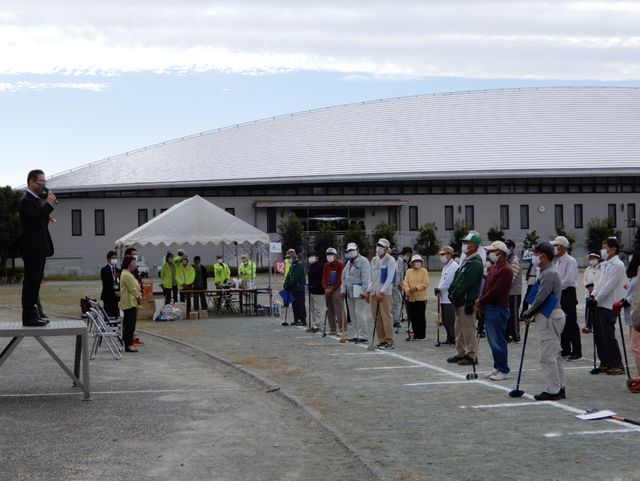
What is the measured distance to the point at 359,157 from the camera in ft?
202

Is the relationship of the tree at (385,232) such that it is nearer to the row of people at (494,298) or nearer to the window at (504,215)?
the window at (504,215)

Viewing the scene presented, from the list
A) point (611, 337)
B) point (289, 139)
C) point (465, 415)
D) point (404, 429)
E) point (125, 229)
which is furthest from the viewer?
point (289, 139)

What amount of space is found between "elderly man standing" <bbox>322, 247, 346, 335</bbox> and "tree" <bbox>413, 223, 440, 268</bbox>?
127 ft

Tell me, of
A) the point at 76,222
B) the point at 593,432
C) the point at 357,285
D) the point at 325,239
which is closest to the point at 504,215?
the point at 325,239

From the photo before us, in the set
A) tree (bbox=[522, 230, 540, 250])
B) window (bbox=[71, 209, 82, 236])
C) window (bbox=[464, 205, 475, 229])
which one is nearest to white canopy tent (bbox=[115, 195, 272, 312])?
window (bbox=[71, 209, 82, 236])

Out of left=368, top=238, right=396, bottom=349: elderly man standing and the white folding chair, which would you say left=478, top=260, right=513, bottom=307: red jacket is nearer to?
left=368, top=238, right=396, bottom=349: elderly man standing

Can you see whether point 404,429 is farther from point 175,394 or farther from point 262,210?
point 262,210

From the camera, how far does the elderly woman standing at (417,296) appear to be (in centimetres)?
1645

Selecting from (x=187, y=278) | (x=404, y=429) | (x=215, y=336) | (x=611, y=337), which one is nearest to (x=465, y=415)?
(x=404, y=429)

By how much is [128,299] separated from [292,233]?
40510mm

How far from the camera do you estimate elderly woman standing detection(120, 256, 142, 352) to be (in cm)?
1508

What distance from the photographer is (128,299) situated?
15.1 meters

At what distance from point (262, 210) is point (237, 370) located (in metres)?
46.9

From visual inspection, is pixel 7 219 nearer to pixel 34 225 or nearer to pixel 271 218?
pixel 271 218
